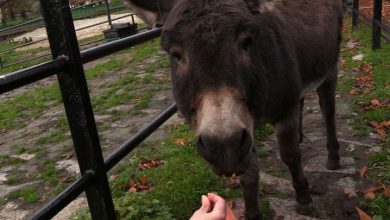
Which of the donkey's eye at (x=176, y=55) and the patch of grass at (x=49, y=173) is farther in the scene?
the patch of grass at (x=49, y=173)

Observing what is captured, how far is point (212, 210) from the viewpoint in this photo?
1.67m

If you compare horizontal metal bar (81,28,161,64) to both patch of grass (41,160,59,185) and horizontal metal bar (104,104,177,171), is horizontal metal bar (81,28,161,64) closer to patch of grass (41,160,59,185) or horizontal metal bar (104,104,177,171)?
horizontal metal bar (104,104,177,171)

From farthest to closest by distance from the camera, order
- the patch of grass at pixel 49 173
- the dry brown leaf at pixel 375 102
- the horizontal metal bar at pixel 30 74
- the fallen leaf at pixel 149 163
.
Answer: the dry brown leaf at pixel 375 102 < the patch of grass at pixel 49 173 < the fallen leaf at pixel 149 163 < the horizontal metal bar at pixel 30 74

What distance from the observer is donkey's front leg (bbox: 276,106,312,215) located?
3.01 meters

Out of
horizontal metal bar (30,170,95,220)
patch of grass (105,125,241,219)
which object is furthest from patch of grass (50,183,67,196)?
horizontal metal bar (30,170,95,220)

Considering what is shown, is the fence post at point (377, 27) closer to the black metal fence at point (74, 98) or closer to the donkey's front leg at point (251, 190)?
the donkey's front leg at point (251, 190)

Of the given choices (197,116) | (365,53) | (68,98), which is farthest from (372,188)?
(365,53)

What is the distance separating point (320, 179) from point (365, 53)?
4.54 m

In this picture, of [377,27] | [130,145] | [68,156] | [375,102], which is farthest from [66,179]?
[377,27]

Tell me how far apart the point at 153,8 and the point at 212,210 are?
1531 mm

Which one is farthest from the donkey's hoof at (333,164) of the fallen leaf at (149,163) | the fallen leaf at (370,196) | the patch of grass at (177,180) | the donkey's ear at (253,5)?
the donkey's ear at (253,5)

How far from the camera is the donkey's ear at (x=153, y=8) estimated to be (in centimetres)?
269

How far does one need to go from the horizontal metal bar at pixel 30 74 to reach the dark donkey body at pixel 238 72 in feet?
2.01

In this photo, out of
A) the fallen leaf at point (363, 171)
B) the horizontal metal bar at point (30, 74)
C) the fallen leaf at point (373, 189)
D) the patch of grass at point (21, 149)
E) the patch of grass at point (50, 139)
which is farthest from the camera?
the patch of grass at point (50, 139)
